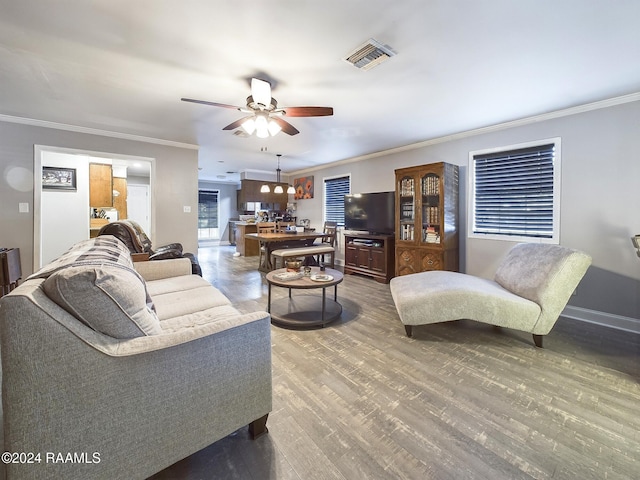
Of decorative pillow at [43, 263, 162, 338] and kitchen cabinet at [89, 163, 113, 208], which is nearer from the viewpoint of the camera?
decorative pillow at [43, 263, 162, 338]

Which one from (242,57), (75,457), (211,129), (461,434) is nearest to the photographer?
(75,457)

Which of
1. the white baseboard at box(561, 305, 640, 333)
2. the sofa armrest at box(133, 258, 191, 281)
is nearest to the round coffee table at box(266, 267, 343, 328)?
the sofa armrest at box(133, 258, 191, 281)

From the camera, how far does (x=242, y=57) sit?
85.9 inches

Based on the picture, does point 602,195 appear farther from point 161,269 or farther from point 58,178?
point 58,178

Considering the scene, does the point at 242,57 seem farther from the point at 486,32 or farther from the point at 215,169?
the point at 215,169

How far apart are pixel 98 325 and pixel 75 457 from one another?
1.47 feet

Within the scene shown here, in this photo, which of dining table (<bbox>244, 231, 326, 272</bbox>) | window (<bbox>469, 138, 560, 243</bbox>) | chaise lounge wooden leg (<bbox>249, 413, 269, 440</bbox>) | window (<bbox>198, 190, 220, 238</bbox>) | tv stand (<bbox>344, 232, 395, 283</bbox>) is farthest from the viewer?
window (<bbox>198, 190, 220, 238</bbox>)

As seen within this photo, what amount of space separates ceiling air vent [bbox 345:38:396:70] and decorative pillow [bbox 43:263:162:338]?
2.18m

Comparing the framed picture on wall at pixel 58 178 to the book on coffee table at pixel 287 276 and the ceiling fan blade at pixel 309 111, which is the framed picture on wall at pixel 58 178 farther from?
the ceiling fan blade at pixel 309 111

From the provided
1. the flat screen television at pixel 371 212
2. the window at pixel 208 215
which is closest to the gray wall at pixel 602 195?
the flat screen television at pixel 371 212

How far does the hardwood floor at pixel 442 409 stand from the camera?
1.30m

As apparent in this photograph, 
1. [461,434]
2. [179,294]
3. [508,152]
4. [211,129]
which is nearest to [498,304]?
[461,434]

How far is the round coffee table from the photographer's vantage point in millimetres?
2818

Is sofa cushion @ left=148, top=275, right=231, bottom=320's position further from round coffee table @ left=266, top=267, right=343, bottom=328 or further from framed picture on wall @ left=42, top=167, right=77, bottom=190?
framed picture on wall @ left=42, top=167, right=77, bottom=190
